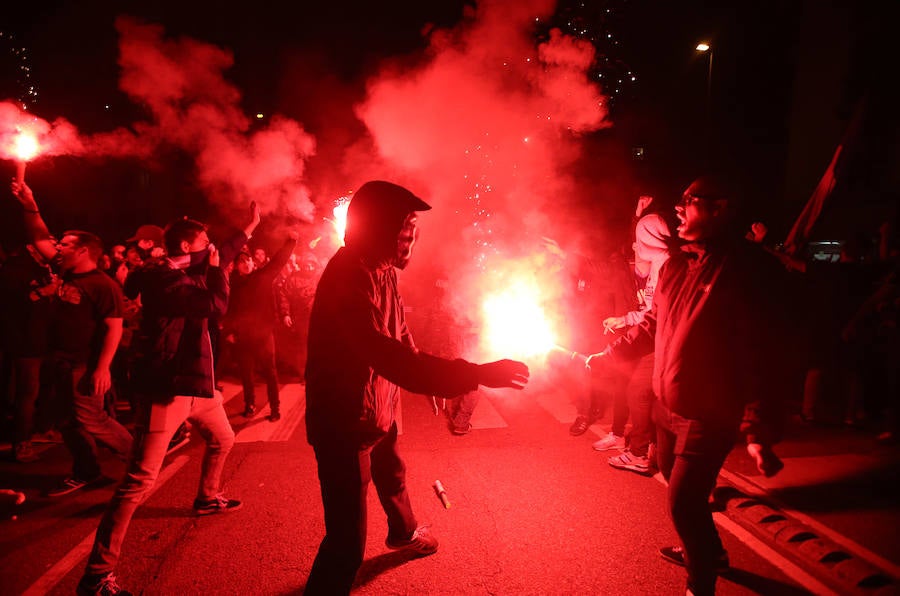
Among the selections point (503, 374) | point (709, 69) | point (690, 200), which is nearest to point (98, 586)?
point (503, 374)

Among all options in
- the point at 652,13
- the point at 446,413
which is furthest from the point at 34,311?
the point at 652,13

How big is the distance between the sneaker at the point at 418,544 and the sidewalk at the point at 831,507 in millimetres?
2545

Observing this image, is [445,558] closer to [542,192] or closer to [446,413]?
[446,413]

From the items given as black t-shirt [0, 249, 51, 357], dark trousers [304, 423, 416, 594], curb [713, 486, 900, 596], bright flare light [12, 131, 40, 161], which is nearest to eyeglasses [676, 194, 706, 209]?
dark trousers [304, 423, 416, 594]

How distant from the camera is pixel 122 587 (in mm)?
3092

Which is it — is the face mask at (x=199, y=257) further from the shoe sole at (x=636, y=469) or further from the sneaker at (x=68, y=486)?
the shoe sole at (x=636, y=469)

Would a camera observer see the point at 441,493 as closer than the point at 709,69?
Yes

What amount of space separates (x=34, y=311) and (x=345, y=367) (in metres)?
5.13

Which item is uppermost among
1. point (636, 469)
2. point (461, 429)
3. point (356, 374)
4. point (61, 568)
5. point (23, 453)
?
point (356, 374)

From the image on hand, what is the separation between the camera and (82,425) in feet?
14.2

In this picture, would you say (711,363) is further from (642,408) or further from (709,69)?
(709,69)

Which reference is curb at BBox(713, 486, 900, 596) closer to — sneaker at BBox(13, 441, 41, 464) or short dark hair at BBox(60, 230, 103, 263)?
short dark hair at BBox(60, 230, 103, 263)

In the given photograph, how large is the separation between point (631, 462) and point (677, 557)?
160cm

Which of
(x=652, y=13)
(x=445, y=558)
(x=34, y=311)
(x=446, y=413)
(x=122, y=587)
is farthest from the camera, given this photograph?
(x=652, y=13)
